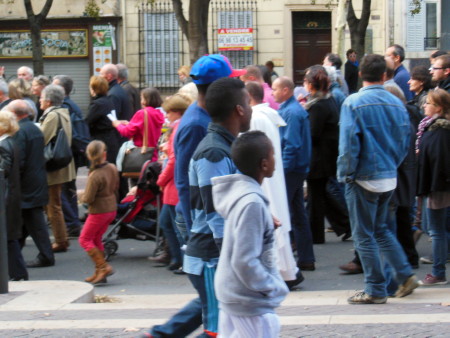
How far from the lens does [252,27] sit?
27516 mm

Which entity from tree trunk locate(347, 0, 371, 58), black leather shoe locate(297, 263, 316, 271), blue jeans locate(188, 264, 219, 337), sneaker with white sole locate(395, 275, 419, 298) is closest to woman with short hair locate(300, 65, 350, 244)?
black leather shoe locate(297, 263, 316, 271)

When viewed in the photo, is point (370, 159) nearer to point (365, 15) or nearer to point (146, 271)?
point (146, 271)

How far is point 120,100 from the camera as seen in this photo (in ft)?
40.6

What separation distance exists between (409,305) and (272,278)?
286 cm

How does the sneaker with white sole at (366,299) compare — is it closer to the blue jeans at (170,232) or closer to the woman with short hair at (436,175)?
the woman with short hair at (436,175)

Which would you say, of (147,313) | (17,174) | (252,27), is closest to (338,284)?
(147,313)

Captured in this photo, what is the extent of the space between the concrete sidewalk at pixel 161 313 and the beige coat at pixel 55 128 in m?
2.46

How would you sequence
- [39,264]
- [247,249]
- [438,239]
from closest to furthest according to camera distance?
[247,249], [438,239], [39,264]

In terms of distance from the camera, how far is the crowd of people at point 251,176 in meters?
4.48

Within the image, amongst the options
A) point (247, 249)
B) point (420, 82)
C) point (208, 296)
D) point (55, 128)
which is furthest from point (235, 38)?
point (247, 249)

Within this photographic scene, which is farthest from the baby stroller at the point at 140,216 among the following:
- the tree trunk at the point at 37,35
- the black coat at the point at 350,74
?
the tree trunk at the point at 37,35

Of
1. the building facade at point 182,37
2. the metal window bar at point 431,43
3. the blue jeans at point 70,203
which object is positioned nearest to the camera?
the blue jeans at point 70,203

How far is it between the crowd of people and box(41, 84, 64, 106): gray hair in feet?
0.06

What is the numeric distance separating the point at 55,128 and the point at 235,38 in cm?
1783
